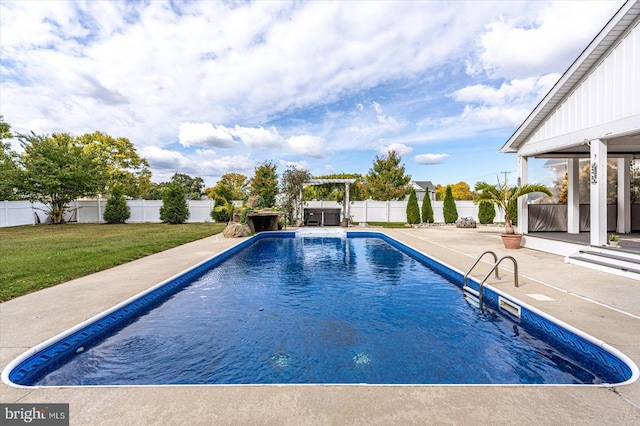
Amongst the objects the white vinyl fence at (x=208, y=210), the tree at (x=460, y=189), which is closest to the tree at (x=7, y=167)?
the white vinyl fence at (x=208, y=210)

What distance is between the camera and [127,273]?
633cm

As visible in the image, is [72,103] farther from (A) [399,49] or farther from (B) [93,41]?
(A) [399,49]

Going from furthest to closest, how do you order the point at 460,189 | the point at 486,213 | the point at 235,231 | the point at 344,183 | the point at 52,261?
the point at 460,189, the point at 486,213, the point at 344,183, the point at 235,231, the point at 52,261

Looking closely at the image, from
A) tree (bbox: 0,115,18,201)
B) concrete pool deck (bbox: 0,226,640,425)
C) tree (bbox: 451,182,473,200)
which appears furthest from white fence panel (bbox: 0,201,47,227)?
tree (bbox: 451,182,473,200)

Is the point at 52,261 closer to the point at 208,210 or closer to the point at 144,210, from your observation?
the point at 208,210

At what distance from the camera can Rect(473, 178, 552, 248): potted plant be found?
934cm

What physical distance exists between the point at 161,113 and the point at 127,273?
11.7 m

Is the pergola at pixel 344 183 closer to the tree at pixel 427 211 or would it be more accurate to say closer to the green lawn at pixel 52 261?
the tree at pixel 427 211

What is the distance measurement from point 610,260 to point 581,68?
453 centimetres

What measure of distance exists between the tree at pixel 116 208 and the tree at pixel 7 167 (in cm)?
457

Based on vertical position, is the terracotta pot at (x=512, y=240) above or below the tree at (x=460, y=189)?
below

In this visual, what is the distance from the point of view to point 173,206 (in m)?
19.9

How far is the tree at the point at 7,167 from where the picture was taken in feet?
56.1

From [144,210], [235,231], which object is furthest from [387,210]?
[144,210]
